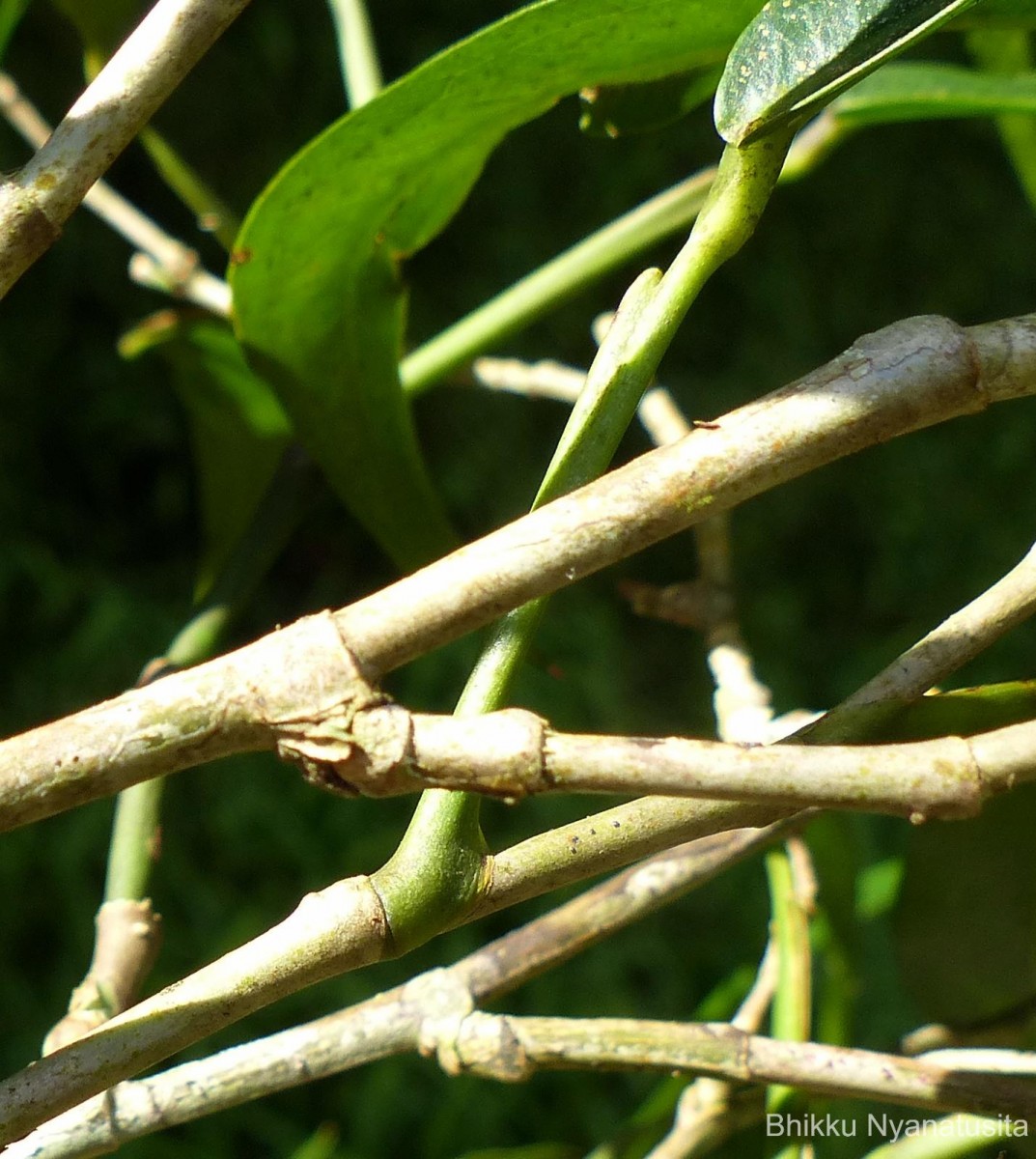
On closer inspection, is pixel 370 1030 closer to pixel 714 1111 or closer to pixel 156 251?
pixel 714 1111

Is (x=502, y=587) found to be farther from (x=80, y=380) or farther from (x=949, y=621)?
(x=80, y=380)

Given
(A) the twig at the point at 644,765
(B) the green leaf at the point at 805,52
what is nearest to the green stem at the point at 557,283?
(B) the green leaf at the point at 805,52

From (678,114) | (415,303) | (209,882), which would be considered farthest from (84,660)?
(678,114)

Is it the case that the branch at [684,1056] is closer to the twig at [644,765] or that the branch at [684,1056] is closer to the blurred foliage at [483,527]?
the twig at [644,765]

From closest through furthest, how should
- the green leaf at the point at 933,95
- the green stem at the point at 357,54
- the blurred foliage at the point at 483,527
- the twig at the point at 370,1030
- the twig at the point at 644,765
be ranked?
1. the twig at the point at 644,765
2. the twig at the point at 370,1030
3. the green leaf at the point at 933,95
4. the green stem at the point at 357,54
5. the blurred foliage at the point at 483,527

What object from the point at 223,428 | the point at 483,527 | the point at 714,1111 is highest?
the point at 483,527

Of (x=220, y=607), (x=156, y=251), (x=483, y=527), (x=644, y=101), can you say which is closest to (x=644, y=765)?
(x=644, y=101)
